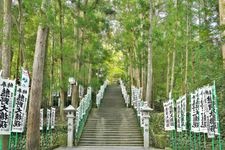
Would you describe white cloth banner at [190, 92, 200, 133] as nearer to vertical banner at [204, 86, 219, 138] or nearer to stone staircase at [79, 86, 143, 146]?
vertical banner at [204, 86, 219, 138]

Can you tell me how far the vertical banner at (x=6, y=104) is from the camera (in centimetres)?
817

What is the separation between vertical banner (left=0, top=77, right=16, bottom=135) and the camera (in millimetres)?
8172

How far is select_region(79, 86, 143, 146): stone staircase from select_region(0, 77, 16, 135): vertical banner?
10117 mm

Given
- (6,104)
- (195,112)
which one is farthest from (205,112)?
(6,104)

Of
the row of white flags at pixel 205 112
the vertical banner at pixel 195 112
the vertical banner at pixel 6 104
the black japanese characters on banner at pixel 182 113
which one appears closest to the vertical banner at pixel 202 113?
the row of white flags at pixel 205 112

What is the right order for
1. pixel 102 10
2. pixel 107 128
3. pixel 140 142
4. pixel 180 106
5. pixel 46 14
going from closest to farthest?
1. pixel 46 14
2. pixel 180 106
3. pixel 140 142
4. pixel 107 128
5. pixel 102 10

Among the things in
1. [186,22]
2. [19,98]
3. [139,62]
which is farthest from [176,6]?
[19,98]

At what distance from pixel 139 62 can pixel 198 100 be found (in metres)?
13.7

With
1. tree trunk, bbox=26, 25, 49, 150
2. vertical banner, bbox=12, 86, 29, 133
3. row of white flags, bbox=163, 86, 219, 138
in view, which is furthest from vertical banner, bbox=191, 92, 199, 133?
tree trunk, bbox=26, 25, 49, 150

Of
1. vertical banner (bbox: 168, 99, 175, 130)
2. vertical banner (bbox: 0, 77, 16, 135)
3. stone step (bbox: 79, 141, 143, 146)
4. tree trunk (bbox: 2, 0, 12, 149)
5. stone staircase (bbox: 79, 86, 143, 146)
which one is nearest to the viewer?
vertical banner (bbox: 0, 77, 16, 135)

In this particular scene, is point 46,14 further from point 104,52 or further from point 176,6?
point 104,52

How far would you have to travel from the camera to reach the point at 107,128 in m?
20.7

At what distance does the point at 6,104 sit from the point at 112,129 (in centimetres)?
1267

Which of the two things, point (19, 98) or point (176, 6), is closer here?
point (19, 98)
